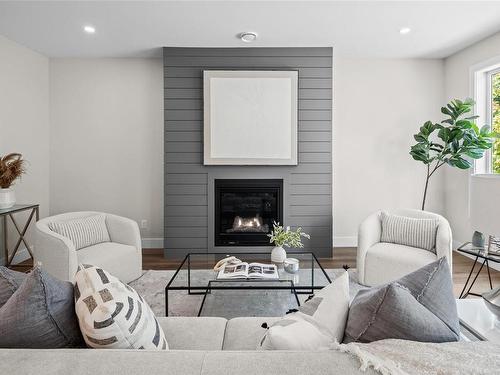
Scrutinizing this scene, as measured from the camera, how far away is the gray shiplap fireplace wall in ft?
13.6

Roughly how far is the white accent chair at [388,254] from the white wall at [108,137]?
279 centimetres

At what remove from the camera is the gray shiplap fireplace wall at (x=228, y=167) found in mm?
4160

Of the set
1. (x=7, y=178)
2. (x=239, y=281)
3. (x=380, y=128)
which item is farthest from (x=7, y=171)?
(x=380, y=128)

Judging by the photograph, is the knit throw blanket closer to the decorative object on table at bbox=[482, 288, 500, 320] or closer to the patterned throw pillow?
the decorative object on table at bbox=[482, 288, 500, 320]

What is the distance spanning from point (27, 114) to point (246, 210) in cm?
301

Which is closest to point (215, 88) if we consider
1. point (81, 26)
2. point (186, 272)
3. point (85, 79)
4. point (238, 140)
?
point (238, 140)

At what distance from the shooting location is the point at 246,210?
14.4ft

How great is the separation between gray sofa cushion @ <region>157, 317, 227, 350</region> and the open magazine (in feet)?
2.60

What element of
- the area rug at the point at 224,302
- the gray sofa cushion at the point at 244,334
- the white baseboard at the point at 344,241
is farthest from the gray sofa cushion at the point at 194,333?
the white baseboard at the point at 344,241

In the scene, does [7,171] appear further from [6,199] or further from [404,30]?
[404,30]

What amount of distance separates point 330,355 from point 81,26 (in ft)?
12.9

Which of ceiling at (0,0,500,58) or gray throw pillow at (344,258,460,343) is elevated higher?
ceiling at (0,0,500,58)

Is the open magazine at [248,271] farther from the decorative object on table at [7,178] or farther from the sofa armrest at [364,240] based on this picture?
the decorative object on table at [7,178]

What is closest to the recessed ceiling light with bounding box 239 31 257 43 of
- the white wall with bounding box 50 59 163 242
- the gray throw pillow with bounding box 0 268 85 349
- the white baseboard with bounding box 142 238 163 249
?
the white wall with bounding box 50 59 163 242
